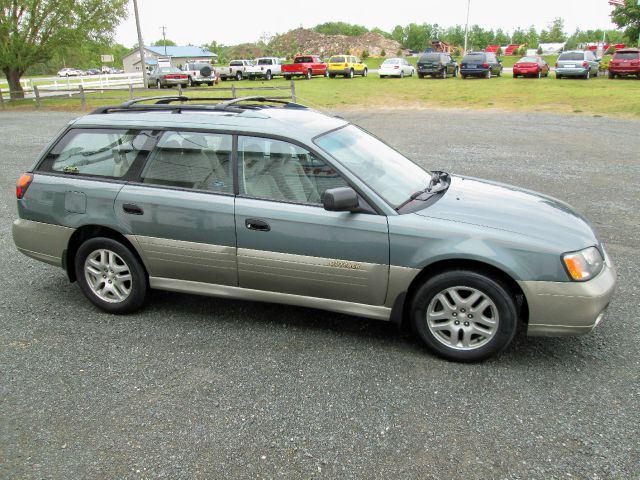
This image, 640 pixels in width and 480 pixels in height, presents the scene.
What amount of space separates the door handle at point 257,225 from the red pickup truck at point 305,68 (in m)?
41.1

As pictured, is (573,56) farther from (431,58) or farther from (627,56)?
(431,58)

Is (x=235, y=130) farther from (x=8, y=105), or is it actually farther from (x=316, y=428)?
(x=8, y=105)

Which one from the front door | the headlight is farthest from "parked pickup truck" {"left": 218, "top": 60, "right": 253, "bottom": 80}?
the headlight

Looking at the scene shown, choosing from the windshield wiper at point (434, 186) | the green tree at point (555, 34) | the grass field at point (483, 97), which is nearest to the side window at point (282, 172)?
the windshield wiper at point (434, 186)

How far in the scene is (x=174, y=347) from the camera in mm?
3996

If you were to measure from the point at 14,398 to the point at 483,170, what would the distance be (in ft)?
28.5

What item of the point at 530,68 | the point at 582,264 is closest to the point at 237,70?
the point at 530,68

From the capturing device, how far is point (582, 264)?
11.5ft

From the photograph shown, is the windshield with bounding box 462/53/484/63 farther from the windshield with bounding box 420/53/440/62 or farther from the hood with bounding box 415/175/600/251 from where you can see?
the hood with bounding box 415/175/600/251

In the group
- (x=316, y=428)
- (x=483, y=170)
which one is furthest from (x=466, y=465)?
(x=483, y=170)

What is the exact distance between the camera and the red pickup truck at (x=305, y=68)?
43.2 m

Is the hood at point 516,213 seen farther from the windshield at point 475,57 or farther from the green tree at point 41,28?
the windshield at point 475,57

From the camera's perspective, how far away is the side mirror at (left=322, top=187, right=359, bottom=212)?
12.0 feet

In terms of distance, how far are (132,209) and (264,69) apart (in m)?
42.7
